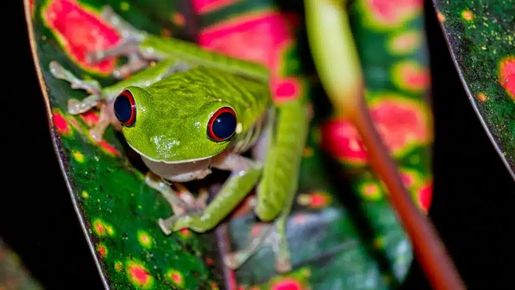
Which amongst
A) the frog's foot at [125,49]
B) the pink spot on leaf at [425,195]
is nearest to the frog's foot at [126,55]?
the frog's foot at [125,49]

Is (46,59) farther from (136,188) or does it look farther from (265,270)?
(265,270)

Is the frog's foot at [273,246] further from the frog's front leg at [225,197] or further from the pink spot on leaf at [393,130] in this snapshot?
the pink spot on leaf at [393,130]

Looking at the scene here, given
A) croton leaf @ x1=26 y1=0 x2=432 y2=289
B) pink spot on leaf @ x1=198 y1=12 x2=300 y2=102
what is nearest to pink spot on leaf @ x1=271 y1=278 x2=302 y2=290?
croton leaf @ x1=26 y1=0 x2=432 y2=289

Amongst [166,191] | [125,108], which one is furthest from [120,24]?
[166,191]

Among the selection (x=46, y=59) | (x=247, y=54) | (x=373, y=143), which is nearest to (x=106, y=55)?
(x=46, y=59)

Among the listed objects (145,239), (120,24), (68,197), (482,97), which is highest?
(482,97)

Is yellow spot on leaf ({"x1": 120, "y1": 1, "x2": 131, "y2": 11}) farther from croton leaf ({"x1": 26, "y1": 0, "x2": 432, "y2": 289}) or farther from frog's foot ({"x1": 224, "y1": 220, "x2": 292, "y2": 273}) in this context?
frog's foot ({"x1": 224, "y1": 220, "x2": 292, "y2": 273})

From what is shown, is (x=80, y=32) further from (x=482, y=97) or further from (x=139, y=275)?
(x=482, y=97)
